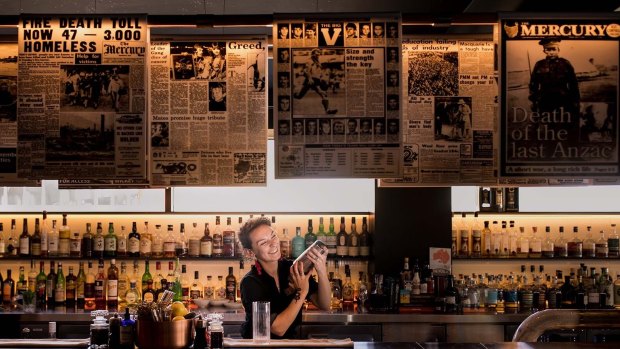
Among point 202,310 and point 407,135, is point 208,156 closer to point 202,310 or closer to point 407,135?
point 407,135

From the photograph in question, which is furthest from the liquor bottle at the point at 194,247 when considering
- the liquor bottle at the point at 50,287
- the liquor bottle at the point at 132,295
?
the liquor bottle at the point at 50,287

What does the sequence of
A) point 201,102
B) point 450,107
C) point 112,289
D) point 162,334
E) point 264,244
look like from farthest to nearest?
point 112,289, point 264,244, point 450,107, point 201,102, point 162,334

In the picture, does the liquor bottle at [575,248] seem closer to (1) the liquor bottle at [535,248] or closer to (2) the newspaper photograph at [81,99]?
(1) the liquor bottle at [535,248]

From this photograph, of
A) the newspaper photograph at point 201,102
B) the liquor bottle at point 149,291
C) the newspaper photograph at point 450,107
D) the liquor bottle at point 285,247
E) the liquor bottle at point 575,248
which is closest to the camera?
the newspaper photograph at point 201,102

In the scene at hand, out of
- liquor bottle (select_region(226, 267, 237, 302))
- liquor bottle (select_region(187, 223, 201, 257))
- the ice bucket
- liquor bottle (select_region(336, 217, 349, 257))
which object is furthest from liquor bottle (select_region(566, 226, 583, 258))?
the ice bucket

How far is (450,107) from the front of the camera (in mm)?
4004

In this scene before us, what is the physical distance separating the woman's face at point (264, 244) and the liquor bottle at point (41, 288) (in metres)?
3.11

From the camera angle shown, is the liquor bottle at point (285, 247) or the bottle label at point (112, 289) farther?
the liquor bottle at point (285, 247)

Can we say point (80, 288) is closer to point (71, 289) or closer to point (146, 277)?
point (71, 289)

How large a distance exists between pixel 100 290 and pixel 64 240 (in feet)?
1.96

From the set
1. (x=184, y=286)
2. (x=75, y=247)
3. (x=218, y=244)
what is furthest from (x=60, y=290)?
(x=218, y=244)

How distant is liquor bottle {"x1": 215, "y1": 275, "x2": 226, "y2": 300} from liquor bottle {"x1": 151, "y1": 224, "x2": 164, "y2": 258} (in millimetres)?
570

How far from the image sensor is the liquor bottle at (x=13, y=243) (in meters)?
6.72

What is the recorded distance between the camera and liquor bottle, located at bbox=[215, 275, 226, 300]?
666cm
